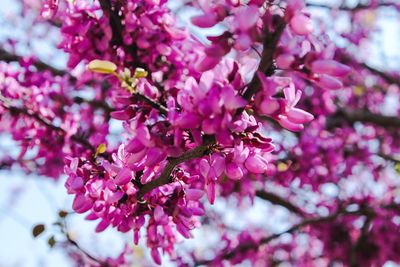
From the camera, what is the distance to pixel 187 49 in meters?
2.64

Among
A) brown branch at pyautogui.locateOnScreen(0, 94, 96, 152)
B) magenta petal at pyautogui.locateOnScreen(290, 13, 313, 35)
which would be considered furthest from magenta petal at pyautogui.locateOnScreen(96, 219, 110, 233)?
magenta petal at pyautogui.locateOnScreen(290, 13, 313, 35)

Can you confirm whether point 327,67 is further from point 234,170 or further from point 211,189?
point 211,189

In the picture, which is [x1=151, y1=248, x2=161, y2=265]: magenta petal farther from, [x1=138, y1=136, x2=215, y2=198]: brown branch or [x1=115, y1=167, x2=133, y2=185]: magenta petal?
[x1=115, y1=167, x2=133, y2=185]: magenta petal

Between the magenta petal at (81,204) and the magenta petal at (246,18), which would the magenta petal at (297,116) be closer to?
the magenta petal at (246,18)

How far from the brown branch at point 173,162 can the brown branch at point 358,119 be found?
3.53 metres

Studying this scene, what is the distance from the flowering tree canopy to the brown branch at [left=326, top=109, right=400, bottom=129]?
0.02 m

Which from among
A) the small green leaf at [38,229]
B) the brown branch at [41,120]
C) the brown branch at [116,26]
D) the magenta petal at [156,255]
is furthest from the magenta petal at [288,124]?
the small green leaf at [38,229]

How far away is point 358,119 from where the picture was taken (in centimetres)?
499

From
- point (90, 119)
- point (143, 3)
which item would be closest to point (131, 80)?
point (143, 3)

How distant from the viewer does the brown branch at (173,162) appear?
140 centimetres

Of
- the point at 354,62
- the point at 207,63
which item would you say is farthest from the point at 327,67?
the point at 354,62

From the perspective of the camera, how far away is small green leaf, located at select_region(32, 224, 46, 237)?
2.47 m

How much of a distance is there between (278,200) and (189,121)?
336cm

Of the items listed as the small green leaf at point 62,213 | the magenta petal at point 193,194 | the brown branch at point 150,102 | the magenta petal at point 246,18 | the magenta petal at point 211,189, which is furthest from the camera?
the small green leaf at point 62,213
